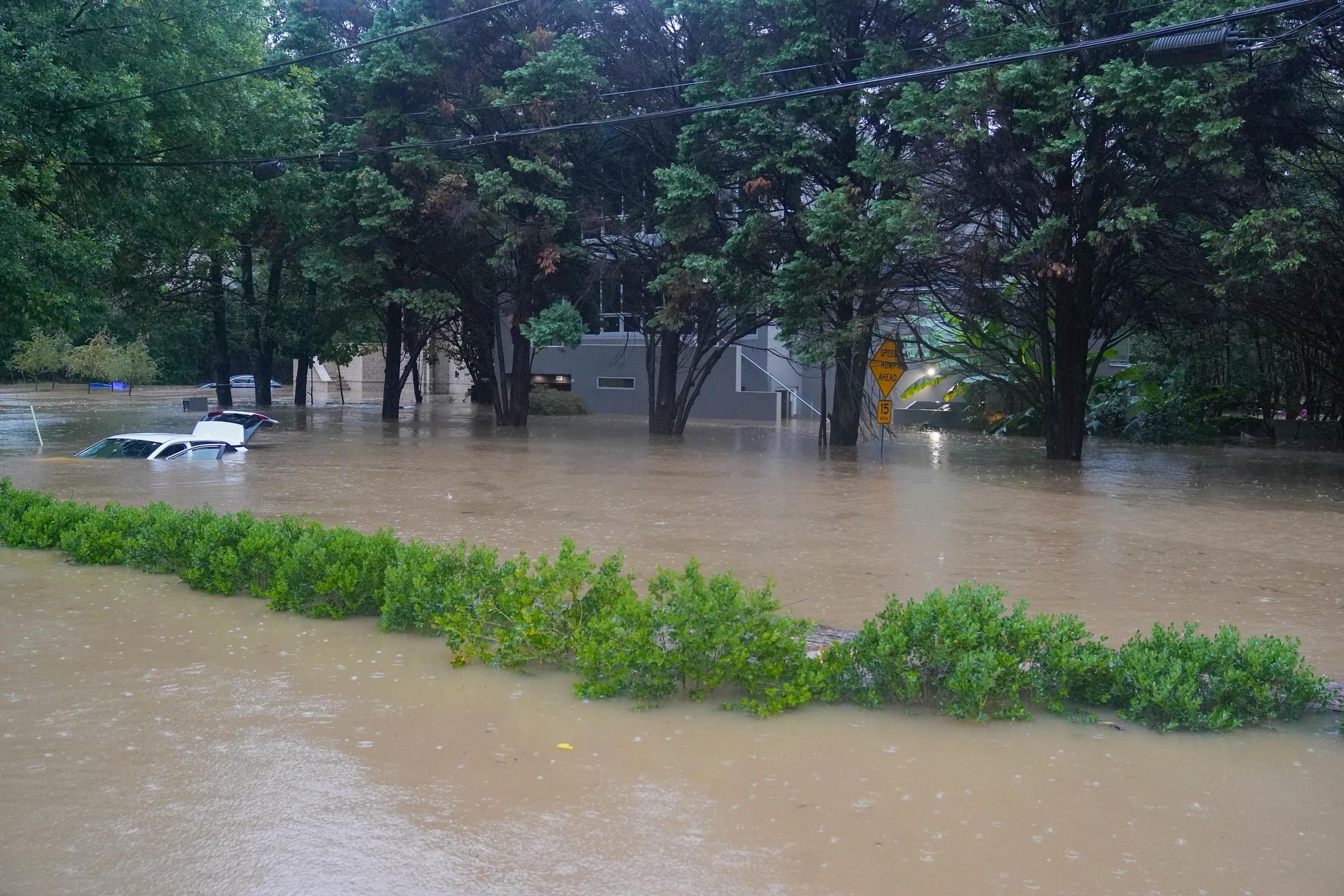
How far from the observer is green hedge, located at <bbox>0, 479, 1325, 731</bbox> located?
20.2 ft

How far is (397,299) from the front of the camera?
3111cm

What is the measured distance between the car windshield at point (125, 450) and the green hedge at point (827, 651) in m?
15.5

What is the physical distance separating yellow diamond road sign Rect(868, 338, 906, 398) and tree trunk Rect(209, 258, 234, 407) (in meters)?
22.1

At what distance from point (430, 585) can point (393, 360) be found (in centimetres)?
3047

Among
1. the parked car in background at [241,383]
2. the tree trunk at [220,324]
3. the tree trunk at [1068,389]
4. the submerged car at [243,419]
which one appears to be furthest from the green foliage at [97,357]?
the tree trunk at [1068,389]

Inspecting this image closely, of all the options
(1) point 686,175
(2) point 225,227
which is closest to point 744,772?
(1) point 686,175

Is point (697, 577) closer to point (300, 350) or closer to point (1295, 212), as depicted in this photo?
point (1295, 212)

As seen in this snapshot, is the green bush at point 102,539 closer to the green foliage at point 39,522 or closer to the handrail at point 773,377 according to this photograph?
the green foliage at point 39,522

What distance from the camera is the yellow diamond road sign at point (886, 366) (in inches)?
A: 946

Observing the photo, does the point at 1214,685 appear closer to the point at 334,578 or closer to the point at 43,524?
the point at 334,578

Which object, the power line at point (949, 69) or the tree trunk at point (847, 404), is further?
the tree trunk at point (847, 404)

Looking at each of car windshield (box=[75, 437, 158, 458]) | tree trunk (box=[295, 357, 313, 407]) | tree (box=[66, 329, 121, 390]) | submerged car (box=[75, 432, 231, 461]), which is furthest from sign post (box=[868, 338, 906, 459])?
tree (box=[66, 329, 121, 390])

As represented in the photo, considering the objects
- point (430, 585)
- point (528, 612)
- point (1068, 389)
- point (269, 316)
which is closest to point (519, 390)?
point (269, 316)

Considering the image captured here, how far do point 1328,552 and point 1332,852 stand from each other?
9.19 meters
